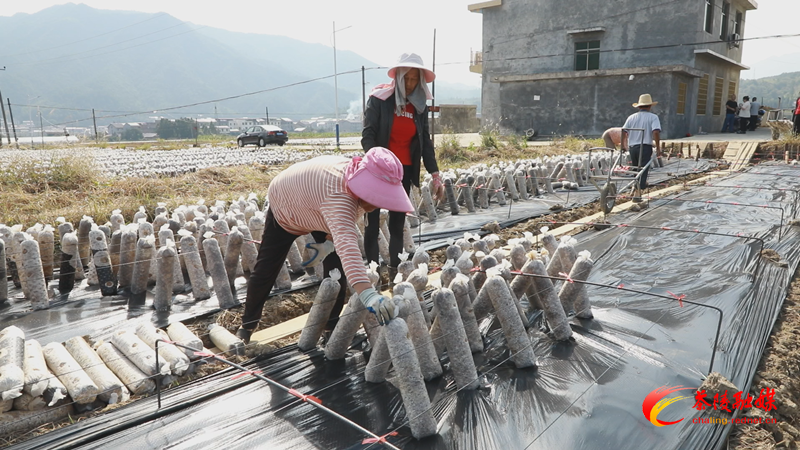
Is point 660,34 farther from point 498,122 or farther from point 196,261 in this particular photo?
point 196,261

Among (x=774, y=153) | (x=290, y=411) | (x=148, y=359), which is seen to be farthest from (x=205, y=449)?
(x=774, y=153)

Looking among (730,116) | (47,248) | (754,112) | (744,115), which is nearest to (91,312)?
(47,248)

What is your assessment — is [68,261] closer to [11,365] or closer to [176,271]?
[176,271]

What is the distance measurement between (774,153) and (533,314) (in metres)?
13.4

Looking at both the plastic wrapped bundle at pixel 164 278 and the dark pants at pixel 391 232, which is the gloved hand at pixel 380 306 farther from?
the plastic wrapped bundle at pixel 164 278

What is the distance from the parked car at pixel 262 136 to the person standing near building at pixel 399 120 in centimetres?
1927

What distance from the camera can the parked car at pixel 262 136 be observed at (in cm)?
2206

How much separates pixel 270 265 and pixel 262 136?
20.2 m

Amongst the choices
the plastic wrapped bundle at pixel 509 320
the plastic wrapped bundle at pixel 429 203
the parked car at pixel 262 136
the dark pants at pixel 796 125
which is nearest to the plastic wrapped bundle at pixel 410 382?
the plastic wrapped bundle at pixel 509 320

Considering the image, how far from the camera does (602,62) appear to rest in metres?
18.8

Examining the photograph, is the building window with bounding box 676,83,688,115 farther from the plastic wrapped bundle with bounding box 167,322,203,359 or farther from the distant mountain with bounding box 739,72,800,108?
the distant mountain with bounding box 739,72,800,108

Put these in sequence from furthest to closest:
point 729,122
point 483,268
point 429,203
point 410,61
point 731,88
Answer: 1. point 731,88
2. point 729,122
3. point 429,203
4. point 410,61
5. point 483,268

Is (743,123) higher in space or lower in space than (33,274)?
higher

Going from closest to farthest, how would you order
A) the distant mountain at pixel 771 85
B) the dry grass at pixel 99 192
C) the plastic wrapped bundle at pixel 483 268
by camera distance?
the plastic wrapped bundle at pixel 483 268 → the dry grass at pixel 99 192 → the distant mountain at pixel 771 85
